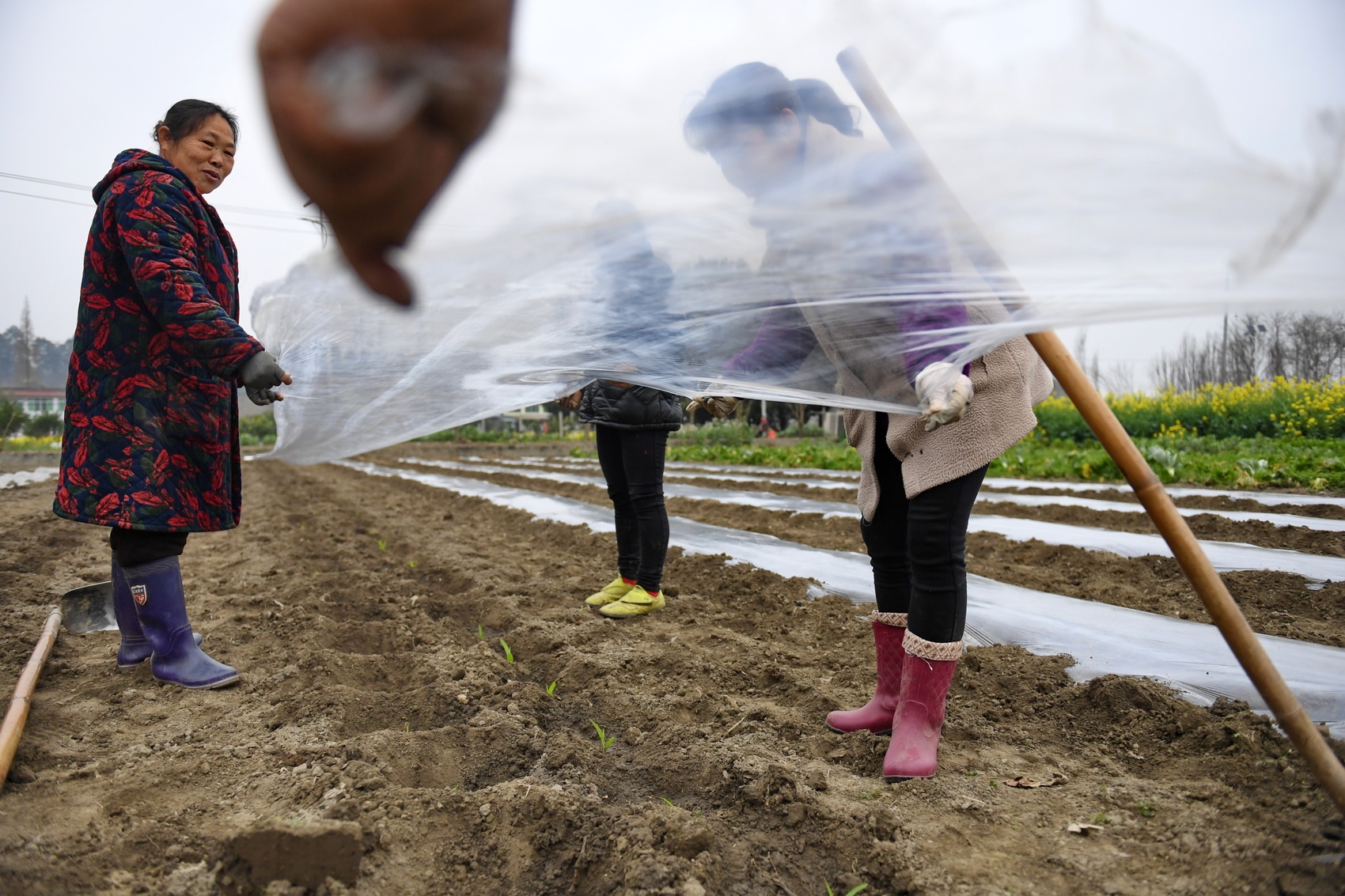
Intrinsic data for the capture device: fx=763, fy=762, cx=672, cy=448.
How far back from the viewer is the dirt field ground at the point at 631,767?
115 cm

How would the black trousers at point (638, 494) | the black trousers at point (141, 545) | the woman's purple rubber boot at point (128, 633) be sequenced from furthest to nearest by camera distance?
the black trousers at point (638, 494) → the woman's purple rubber boot at point (128, 633) → the black trousers at point (141, 545)

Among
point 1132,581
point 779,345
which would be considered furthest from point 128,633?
point 1132,581

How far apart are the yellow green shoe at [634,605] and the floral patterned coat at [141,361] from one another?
1274 millimetres

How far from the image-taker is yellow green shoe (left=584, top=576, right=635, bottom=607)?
110 inches

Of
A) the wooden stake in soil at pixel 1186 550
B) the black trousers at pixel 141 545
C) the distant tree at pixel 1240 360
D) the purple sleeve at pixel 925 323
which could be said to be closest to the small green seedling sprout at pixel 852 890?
the wooden stake in soil at pixel 1186 550

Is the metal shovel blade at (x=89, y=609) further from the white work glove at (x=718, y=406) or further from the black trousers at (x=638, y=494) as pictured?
the white work glove at (x=718, y=406)

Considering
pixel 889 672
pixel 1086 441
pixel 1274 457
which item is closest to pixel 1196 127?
pixel 889 672

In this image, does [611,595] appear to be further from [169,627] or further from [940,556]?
[940,556]

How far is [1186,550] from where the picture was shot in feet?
3.70

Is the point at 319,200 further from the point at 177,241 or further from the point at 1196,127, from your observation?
the point at 177,241

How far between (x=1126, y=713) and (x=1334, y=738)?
35 cm

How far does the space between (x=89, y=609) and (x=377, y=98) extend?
9.47ft

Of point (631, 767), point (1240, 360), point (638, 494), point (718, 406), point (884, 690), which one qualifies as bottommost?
point (631, 767)

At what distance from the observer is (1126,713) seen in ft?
5.47
